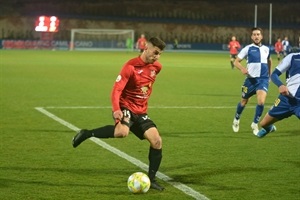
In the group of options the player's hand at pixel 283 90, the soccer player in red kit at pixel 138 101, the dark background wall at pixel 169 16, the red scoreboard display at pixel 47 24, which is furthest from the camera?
the dark background wall at pixel 169 16

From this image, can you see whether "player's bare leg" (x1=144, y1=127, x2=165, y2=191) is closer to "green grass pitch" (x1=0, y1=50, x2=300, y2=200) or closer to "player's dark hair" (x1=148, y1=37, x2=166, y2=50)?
"green grass pitch" (x1=0, y1=50, x2=300, y2=200)

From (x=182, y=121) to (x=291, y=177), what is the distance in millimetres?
6650

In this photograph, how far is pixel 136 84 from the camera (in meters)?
8.56

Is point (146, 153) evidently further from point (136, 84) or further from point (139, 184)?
point (139, 184)

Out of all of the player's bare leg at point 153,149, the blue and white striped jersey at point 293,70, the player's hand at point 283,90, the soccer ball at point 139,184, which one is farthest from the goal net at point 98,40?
the soccer ball at point 139,184

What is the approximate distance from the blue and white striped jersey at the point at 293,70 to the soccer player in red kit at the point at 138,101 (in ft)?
7.16

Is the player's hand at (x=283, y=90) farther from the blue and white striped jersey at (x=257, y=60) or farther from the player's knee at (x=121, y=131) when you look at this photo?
the blue and white striped jersey at (x=257, y=60)

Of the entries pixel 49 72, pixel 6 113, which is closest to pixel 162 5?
pixel 49 72

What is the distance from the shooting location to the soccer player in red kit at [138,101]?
8305mm

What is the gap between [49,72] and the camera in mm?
33719

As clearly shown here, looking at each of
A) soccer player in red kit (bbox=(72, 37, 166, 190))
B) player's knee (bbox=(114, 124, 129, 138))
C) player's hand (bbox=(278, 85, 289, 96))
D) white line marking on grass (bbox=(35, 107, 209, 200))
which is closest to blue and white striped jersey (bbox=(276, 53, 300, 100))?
player's hand (bbox=(278, 85, 289, 96))

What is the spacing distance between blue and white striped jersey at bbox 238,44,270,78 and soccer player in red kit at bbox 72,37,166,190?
5.76m

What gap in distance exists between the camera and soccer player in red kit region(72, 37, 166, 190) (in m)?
8.30

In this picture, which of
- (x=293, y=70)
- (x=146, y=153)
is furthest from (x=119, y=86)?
(x=146, y=153)
